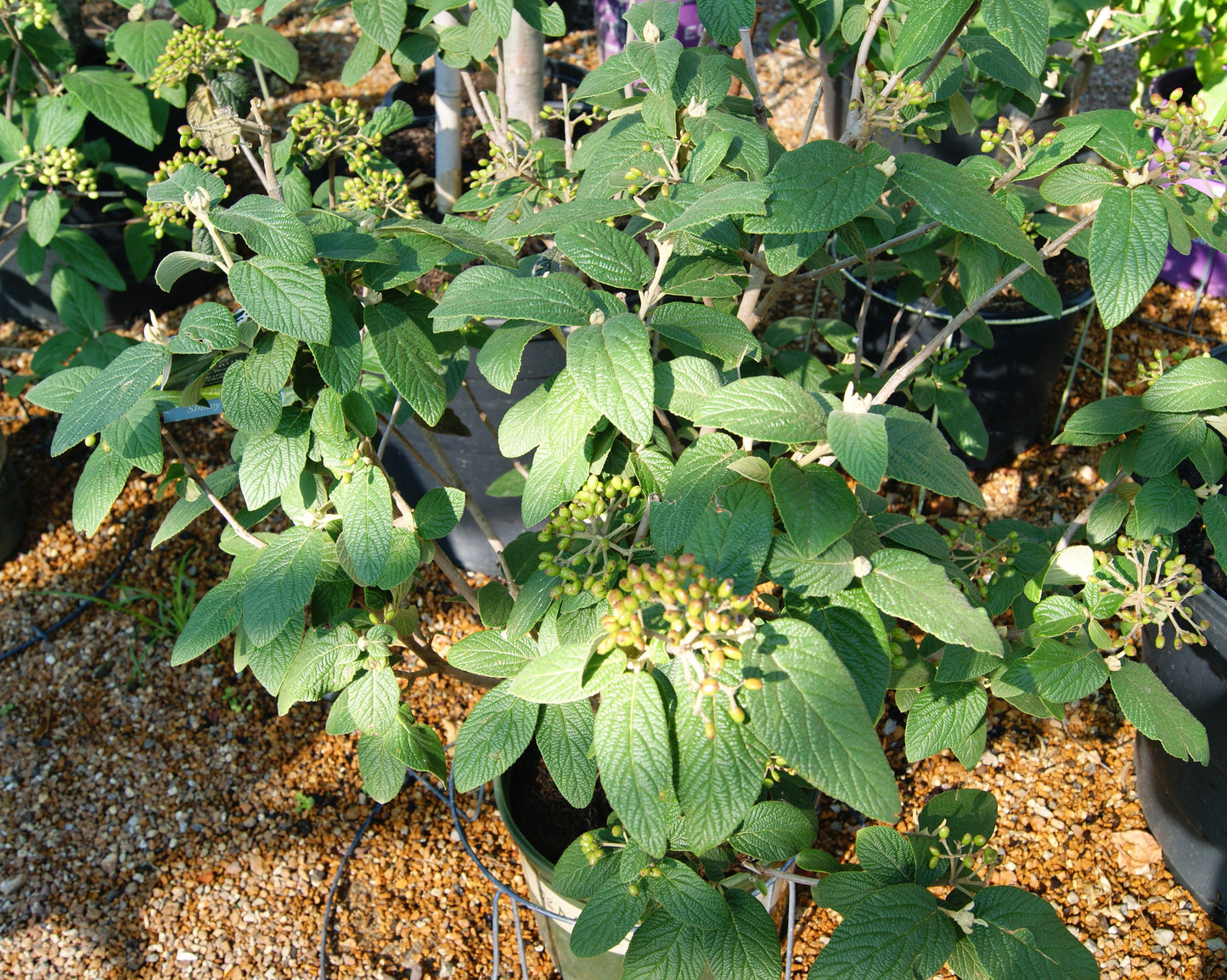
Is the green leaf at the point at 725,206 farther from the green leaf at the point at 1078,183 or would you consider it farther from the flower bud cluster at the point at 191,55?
the flower bud cluster at the point at 191,55

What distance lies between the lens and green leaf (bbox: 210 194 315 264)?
1.09 metres

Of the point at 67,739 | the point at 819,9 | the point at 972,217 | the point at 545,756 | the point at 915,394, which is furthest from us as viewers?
the point at 67,739

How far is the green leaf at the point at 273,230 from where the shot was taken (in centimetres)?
109

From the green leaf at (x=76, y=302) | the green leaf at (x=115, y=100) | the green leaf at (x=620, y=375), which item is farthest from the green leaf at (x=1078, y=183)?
the green leaf at (x=76, y=302)

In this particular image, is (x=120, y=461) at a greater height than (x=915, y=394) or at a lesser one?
greater

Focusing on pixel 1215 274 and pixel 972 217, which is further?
pixel 1215 274

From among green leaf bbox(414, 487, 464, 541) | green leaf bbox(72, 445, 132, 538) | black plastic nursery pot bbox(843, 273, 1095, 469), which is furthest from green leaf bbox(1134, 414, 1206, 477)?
green leaf bbox(72, 445, 132, 538)

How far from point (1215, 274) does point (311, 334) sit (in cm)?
326

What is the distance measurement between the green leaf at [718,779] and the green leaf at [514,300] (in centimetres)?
48

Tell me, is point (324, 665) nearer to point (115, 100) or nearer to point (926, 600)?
point (926, 600)

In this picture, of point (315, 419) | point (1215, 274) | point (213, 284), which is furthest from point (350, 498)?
point (1215, 274)

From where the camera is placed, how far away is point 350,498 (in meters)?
1.33

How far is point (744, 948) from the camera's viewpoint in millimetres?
1327

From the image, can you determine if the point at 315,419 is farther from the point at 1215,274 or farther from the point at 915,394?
the point at 1215,274
